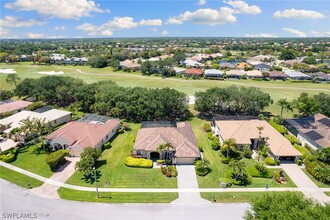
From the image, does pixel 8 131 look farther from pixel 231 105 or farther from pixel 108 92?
pixel 231 105

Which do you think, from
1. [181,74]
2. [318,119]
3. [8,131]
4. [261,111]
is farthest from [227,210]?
[181,74]

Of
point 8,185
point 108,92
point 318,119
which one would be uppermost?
point 108,92

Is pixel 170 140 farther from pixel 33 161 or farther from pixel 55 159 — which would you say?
pixel 33 161

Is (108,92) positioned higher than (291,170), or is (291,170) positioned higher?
(108,92)

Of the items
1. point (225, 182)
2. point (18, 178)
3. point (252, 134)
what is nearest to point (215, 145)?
point (252, 134)

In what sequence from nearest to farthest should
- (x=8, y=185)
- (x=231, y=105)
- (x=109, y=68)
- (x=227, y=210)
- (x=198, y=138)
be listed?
(x=227, y=210) → (x=8, y=185) → (x=198, y=138) → (x=231, y=105) → (x=109, y=68)

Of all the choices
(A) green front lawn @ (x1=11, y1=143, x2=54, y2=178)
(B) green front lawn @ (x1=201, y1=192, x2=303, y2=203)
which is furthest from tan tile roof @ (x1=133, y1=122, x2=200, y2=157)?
(A) green front lawn @ (x1=11, y1=143, x2=54, y2=178)
